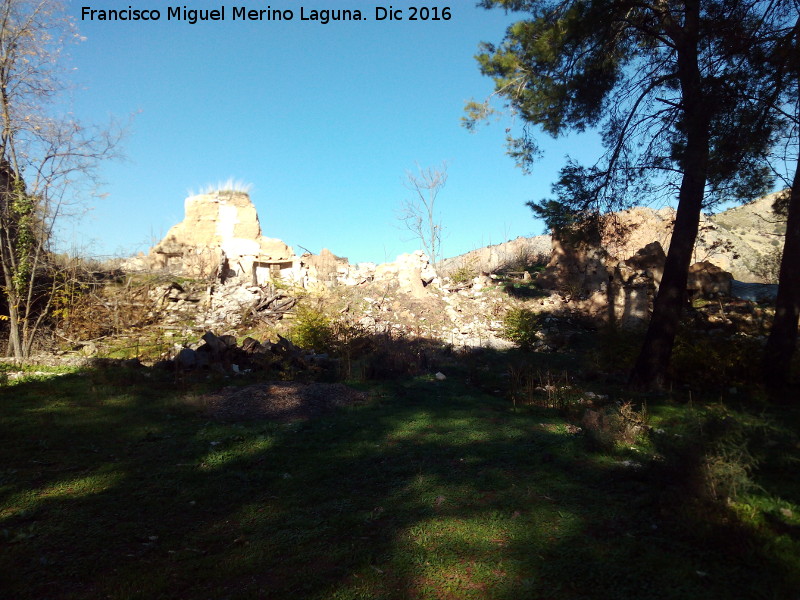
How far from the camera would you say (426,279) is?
17.3 m

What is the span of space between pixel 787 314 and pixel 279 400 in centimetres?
729

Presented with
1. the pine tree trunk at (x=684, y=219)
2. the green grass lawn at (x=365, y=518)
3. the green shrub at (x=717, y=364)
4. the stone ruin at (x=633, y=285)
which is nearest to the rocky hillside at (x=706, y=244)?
the stone ruin at (x=633, y=285)

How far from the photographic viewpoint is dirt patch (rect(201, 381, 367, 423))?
19.8 feet

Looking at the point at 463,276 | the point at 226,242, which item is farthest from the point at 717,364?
the point at 226,242

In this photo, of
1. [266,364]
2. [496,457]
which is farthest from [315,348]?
[496,457]

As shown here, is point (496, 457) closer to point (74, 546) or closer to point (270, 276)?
point (74, 546)

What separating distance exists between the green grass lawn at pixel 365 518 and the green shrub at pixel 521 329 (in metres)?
6.53

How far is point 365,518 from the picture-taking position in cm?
→ 331

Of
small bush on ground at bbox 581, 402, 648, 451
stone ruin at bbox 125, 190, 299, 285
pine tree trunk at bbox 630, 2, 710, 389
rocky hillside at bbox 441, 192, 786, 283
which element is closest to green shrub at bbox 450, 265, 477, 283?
rocky hillside at bbox 441, 192, 786, 283

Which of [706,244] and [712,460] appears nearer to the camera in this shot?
[712,460]

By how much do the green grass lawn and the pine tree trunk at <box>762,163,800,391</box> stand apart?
13.0 feet

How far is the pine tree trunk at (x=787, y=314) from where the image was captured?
704 centimetres

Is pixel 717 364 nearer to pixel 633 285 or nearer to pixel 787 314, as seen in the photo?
pixel 787 314

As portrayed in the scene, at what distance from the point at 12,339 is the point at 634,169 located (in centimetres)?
1201
